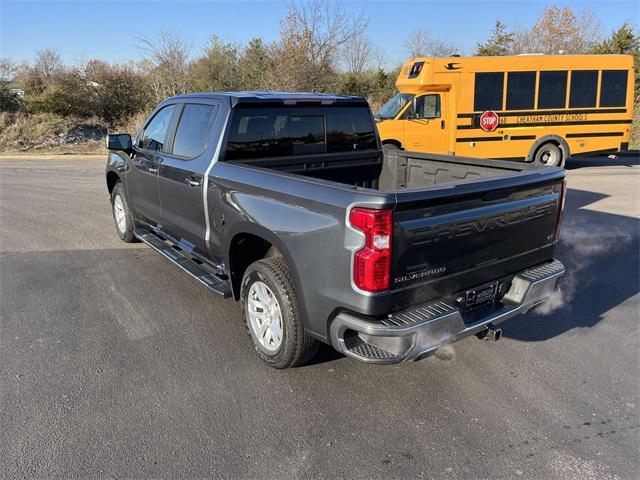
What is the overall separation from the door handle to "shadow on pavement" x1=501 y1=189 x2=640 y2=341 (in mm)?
2917

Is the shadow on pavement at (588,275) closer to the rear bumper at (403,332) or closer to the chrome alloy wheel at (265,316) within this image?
the rear bumper at (403,332)

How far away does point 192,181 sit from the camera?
4.33 m

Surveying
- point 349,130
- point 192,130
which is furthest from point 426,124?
point 192,130

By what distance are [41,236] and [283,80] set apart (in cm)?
1385

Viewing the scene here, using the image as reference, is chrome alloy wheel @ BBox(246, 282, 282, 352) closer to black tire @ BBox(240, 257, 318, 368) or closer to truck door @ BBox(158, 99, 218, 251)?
black tire @ BBox(240, 257, 318, 368)

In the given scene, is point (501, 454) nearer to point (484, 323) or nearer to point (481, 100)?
point (484, 323)

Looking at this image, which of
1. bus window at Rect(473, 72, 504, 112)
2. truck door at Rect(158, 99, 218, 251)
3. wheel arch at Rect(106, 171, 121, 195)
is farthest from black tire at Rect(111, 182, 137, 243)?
bus window at Rect(473, 72, 504, 112)

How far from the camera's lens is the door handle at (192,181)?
4.24 meters

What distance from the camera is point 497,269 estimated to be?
3.35 metres

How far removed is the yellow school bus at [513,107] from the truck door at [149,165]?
713cm

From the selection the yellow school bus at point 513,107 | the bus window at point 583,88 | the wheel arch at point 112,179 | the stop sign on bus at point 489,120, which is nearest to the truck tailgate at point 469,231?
the wheel arch at point 112,179

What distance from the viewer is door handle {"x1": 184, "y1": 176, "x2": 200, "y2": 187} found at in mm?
4238

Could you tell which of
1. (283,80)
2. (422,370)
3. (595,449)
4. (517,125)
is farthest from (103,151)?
(595,449)

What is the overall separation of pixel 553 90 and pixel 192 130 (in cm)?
1112
